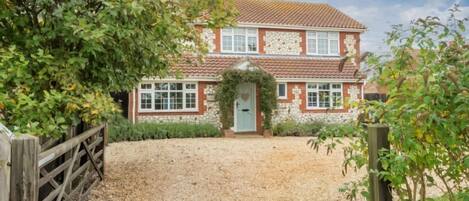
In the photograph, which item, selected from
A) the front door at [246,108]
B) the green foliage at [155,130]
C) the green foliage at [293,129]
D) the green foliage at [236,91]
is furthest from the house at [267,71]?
the green foliage at [155,130]

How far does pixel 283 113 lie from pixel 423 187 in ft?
48.2

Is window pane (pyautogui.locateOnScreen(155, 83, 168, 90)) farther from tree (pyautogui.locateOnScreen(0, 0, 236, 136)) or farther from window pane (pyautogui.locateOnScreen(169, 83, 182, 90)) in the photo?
tree (pyautogui.locateOnScreen(0, 0, 236, 136))

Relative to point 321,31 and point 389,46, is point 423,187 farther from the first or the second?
point 321,31

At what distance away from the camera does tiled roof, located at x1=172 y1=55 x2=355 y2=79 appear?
1634 centimetres

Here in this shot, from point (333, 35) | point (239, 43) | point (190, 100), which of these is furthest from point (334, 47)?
point (190, 100)

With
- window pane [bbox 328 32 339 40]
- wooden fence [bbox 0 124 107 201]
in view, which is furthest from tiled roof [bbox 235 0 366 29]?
wooden fence [bbox 0 124 107 201]

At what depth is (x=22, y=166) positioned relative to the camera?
7.55 ft

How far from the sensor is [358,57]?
2.70 metres

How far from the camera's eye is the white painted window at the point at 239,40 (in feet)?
56.6

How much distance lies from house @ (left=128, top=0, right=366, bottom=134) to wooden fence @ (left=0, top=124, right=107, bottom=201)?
29.0 ft

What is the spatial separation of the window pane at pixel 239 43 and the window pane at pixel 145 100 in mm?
4680

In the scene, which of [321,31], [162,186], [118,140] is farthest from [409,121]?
[321,31]

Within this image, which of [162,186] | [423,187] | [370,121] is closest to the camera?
[423,187]

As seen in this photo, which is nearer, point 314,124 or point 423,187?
point 423,187
